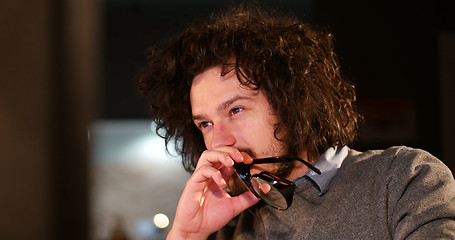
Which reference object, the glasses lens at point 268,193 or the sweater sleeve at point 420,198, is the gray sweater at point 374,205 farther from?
the glasses lens at point 268,193

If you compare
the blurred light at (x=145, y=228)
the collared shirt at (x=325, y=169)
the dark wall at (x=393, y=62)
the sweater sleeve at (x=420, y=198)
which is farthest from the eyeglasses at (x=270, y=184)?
the blurred light at (x=145, y=228)

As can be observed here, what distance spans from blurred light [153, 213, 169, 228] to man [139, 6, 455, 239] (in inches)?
85.9

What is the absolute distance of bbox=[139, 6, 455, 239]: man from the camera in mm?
1303

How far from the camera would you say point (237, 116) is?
4.88 feet

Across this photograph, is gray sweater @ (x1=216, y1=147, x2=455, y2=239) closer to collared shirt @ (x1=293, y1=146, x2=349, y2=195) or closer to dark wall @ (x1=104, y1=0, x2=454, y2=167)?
collared shirt @ (x1=293, y1=146, x2=349, y2=195)

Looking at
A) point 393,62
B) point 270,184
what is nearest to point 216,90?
point 270,184

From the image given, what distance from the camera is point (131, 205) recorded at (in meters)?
3.91

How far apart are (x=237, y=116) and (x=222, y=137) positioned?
0.08m

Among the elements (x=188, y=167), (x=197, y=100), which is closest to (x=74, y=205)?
(x=197, y=100)

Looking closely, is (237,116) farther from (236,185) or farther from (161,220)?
(161,220)

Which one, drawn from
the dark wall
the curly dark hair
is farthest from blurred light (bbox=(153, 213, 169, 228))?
the curly dark hair

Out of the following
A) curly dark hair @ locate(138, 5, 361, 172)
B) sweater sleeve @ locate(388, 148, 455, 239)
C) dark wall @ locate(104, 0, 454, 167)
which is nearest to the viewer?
sweater sleeve @ locate(388, 148, 455, 239)

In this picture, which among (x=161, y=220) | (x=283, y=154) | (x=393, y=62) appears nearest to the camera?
(x=283, y=154)

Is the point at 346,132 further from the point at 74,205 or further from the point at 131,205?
the point at 131,205
